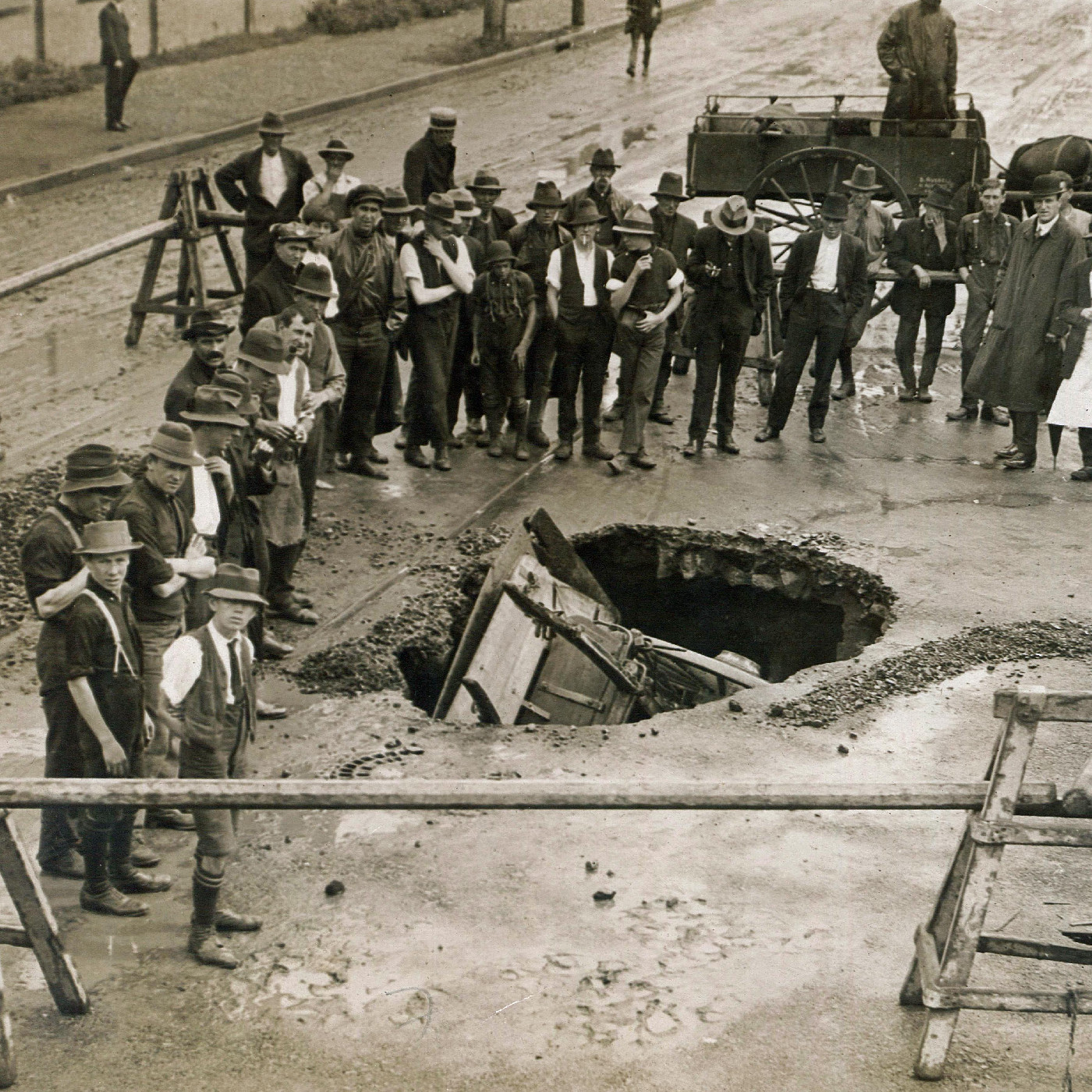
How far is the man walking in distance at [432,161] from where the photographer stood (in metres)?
12.1

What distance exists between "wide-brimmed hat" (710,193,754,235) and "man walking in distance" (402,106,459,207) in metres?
2.52

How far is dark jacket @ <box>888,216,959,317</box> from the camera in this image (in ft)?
40.1

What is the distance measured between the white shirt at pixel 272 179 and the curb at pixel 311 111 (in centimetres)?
588

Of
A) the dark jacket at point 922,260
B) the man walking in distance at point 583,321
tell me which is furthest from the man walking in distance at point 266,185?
the dark jacket at point 922,260

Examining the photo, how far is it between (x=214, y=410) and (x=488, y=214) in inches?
184

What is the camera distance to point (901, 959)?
5434mm

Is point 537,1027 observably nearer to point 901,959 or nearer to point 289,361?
point 901,959

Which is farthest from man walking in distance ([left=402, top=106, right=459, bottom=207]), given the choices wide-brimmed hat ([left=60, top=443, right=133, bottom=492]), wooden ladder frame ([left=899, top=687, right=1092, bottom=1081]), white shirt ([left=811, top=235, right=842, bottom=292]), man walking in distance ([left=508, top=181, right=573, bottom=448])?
wooden ladder frame ([left=899, top=687, right=1092, bottom=1081])

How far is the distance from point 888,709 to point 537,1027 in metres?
3.31

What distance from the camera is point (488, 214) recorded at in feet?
35.9

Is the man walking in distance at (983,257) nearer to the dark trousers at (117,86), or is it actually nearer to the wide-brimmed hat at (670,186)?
the wide-brimmed hat at (670,186)

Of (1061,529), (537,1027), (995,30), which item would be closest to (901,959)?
(537,1027)

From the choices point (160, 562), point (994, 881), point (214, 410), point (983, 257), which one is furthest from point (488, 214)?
point (994, 881)

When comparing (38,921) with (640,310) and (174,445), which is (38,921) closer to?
(174,445)
